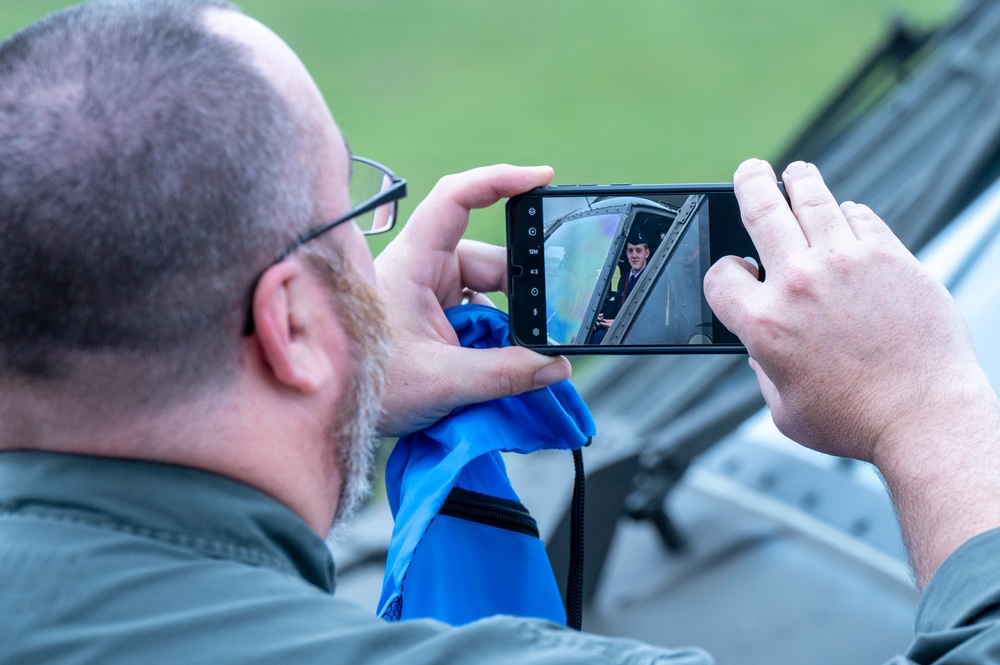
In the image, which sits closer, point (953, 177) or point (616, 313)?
point (616, 313)

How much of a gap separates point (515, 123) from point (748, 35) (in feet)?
10.0

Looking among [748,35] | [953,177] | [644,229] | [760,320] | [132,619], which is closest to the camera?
[132,619]

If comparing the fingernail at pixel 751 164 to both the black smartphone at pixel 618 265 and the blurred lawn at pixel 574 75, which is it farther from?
the blurred lawn at pixel 574 75

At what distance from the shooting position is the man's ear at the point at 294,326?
83 cm

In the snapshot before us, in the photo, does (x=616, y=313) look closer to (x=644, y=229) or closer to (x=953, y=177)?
(x=644, y=229)

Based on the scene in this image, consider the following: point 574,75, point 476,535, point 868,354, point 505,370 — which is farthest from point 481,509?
point 574,75

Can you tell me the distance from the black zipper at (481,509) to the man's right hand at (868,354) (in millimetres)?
313

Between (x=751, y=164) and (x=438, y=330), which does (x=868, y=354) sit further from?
(x=438, y=330)

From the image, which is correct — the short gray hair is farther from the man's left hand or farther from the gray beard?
the man's left hand

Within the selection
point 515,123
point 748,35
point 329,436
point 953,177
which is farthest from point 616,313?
point 748,35

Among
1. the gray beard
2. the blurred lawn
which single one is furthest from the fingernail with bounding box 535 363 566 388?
the blurred lawn

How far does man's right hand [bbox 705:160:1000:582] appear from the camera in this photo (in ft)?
2.89

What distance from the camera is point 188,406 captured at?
826mm

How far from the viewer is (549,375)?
3.68ft
